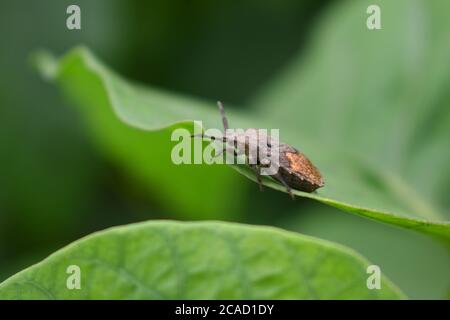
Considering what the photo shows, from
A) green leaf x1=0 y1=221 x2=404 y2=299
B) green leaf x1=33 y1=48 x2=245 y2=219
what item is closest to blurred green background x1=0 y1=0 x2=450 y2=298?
green leaf x1=33 y1=48 x2=245 y2=219

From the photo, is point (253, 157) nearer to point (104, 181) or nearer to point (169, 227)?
point (169, 227)

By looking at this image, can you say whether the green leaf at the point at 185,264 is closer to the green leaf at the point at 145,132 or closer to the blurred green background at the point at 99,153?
the green leaf at the point at 145,132

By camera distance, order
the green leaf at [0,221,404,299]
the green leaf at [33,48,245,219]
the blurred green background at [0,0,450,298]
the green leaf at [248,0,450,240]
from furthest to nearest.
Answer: the blurred green background at [0,0,450,298]
the green leaf at [248,0,450,240]
the green leaf at [33,48,245,219]
the green leaf at [0,221,404,299]

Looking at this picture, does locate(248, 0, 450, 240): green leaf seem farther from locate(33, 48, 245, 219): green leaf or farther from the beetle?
locate(33, 48, 245, 219): green leaf

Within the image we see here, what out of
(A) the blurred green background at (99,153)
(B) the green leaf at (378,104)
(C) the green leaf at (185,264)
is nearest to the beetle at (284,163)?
(B) the green leaf at (378,104)

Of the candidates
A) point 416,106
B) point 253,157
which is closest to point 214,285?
point 253,157

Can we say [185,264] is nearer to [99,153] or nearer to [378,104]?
[378,104]

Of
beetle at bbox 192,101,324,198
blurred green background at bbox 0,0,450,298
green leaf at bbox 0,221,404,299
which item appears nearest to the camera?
green leaf at bbox 0,221,404,299

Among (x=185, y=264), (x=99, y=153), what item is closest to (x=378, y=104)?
(x=99, y=153)
